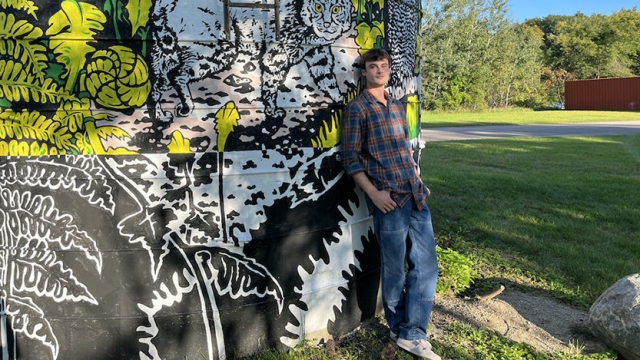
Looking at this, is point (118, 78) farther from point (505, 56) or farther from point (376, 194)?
point (505, 56)

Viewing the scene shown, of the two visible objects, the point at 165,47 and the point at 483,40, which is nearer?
the point at 165,47

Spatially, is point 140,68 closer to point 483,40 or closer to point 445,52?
point 445,52

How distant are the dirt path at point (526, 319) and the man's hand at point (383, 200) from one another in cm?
100

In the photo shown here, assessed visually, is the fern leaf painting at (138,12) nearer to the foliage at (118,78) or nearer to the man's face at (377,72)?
the foliage at (118,78)

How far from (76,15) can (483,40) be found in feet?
144

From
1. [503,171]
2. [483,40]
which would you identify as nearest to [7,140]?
[503,171]

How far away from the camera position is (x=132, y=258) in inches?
119

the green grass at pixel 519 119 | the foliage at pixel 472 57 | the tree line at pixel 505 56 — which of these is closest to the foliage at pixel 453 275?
the green grass at pixel 519 119

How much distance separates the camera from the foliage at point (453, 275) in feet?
14.3

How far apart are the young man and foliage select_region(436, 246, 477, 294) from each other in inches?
37.9

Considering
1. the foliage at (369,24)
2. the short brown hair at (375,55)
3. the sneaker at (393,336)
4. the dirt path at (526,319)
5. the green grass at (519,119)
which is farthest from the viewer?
the green grass at (519,119)

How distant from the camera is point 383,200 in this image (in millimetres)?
3209

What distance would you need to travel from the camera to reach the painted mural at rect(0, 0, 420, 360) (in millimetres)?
2879

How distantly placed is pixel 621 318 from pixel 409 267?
1.30m
